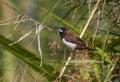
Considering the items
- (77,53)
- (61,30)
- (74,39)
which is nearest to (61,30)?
(61,30)

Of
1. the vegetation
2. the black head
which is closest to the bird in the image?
the black head

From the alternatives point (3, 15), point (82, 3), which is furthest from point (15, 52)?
point (3, 15)

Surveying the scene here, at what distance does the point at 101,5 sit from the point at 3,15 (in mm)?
1286

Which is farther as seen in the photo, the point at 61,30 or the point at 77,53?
the point at 61,30

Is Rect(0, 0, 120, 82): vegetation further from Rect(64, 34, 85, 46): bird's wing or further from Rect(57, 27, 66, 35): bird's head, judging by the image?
Rect(57, 27, 66, 35): bird's head

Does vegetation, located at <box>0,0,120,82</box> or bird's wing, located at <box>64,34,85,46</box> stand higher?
vegetation, located at <box>0,0,120,82</box>

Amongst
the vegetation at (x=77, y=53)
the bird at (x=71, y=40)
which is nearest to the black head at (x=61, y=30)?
the bird at (x=71, y=40)

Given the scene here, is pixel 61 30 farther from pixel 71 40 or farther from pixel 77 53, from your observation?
pixel 77 53

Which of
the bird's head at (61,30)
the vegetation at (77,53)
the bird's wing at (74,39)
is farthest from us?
the bird's head at (61,30)

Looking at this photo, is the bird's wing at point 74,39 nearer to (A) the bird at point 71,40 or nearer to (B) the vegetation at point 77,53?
(A) the bird at point 71,40

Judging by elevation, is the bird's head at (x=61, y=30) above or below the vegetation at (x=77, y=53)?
below

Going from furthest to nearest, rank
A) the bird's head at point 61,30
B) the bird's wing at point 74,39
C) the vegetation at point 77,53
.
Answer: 1. the bird's head at point 61,30
2. the bird's wing at point 74,39
3. the vegetation at point 77,53

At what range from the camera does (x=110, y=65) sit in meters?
1.81

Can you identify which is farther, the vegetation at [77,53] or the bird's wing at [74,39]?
the bird's wing at [74,39]
